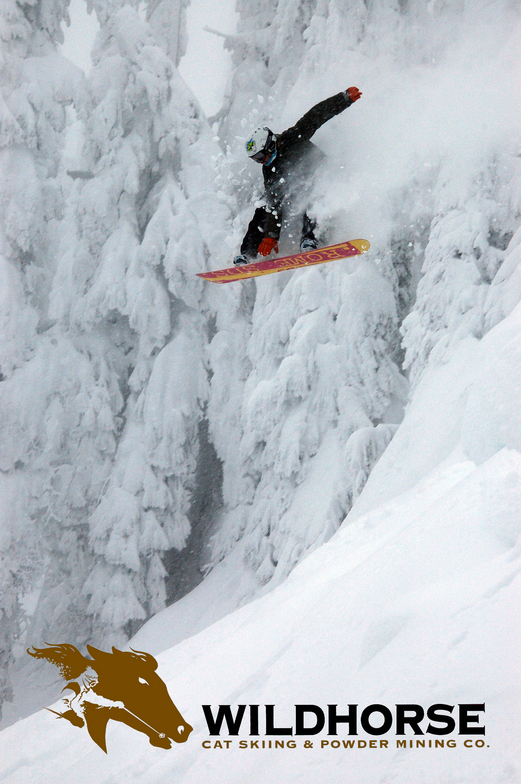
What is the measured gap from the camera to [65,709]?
10.8 feet

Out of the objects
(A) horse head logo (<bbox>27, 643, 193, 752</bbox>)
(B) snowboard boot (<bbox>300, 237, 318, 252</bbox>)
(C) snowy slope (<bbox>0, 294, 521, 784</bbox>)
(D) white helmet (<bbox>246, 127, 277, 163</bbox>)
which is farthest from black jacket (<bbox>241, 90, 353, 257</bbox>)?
(A) horse head logo (<bbox>27, 643, 193, 752</bbox>)

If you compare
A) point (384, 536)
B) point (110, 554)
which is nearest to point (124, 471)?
point (110, 554)

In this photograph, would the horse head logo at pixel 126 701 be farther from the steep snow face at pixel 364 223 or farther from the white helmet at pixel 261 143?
the white helmet at pixel 261 143

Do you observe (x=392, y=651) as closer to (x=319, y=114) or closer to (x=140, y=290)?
(x=319, y=114)

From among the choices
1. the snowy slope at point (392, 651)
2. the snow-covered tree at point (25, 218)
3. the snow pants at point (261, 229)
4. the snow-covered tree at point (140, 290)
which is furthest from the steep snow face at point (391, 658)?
the snow-covered tree at point (25, 218)

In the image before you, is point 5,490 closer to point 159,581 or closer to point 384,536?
point 159,581

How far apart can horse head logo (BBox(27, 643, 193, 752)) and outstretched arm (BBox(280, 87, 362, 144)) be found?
3.80 m

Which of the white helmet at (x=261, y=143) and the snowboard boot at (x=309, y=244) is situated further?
the snowboard boot at (x=309, y=244)

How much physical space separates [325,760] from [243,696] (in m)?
0.42

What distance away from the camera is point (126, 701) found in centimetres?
310

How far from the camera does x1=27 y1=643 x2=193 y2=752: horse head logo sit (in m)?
2.73

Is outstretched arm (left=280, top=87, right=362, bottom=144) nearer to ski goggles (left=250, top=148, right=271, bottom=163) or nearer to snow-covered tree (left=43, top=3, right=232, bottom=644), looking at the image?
ski goggles (left=250, top=148, right=271, bottom=163)

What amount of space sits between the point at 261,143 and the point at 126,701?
3774mm

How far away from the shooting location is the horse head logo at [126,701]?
2.73m
